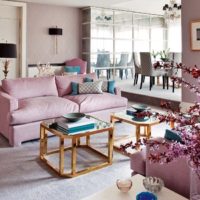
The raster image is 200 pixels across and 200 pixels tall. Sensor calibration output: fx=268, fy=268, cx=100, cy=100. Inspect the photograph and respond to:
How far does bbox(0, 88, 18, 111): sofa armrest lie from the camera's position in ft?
11.7

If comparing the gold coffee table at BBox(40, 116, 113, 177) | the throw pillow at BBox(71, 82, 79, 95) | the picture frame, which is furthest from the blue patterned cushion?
the picture frame

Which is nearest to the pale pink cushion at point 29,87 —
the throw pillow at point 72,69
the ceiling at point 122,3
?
the throw pillow at point 72,69

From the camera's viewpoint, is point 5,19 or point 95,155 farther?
point 5,19

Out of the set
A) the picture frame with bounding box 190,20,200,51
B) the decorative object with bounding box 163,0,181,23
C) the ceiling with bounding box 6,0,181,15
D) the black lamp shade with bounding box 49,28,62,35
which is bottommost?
the picture frame with bounding box 190,20,200,51

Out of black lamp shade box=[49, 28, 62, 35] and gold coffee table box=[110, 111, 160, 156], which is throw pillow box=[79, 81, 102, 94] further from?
black lamp shade box=[49, 28, 62, 35]

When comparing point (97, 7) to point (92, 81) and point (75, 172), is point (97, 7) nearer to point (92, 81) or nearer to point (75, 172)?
point (92, 81)

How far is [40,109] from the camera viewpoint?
3.71 m

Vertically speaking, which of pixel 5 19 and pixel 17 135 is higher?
pixel 5 19

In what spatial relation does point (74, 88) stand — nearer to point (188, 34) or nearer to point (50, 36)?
point (188, 34)

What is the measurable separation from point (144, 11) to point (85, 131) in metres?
Answer: 7.44

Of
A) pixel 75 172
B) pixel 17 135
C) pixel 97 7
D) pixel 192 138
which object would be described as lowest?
pixel 75 172

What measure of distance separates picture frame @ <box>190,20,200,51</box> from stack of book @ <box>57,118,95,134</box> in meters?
3.00

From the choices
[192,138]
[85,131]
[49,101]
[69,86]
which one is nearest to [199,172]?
[192,138]

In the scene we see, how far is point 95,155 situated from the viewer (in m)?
3.26
